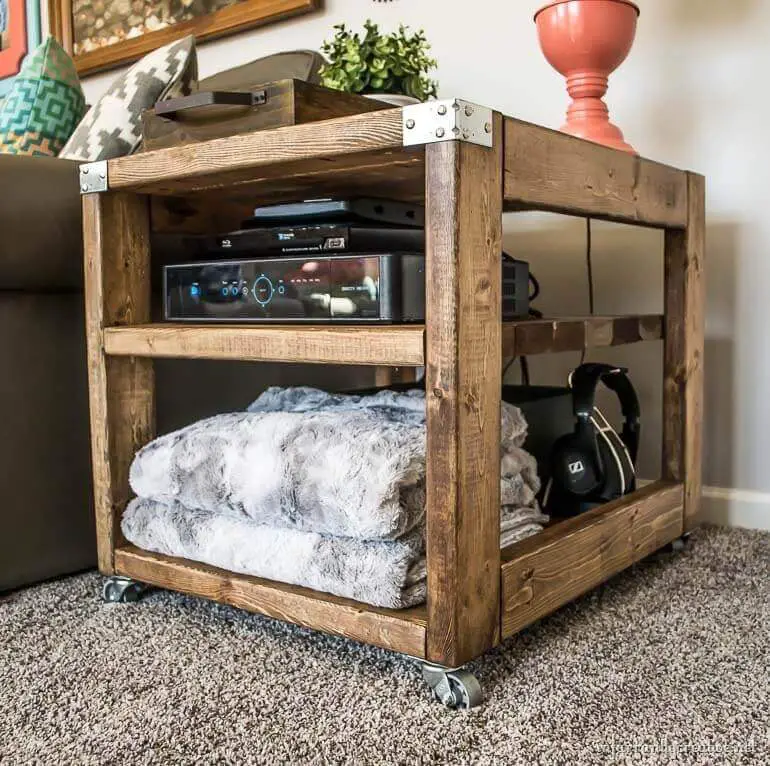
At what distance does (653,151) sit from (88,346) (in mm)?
1071

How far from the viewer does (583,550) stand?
3.54 ft

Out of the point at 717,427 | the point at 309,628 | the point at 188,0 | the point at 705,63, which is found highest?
the point at 188,0

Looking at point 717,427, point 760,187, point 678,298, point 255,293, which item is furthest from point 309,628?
point 760,187

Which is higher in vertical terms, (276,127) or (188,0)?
(188,0)

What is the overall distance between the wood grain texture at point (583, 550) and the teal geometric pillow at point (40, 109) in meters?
1.20

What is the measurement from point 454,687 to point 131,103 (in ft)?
3.54

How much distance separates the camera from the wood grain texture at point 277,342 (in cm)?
88

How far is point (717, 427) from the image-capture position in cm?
155

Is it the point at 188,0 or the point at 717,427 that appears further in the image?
the point at 188,0

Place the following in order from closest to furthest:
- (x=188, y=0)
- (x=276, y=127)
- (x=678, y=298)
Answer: (x=276, y=127), (x=678, y=298), (x=188, y=0)

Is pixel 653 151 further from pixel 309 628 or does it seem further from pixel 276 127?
pixel 309 628

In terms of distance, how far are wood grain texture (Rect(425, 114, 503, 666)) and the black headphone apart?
0.41 m

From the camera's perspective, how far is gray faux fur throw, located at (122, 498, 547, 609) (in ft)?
3.01

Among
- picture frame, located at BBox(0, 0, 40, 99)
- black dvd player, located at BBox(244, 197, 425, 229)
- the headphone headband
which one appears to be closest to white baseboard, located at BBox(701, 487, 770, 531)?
the headphone headband
